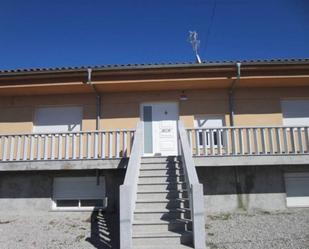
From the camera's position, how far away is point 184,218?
7.20 m

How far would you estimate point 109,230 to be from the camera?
814 centimetres

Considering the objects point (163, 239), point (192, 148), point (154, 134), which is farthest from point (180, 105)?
point (163, 239)

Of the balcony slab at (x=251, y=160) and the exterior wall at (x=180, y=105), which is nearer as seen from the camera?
the balcony slab at (x=251, y=160)

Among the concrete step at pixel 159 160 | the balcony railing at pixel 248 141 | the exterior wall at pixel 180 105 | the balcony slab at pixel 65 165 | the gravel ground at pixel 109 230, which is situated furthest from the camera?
the exterior wall at pixel 180 105

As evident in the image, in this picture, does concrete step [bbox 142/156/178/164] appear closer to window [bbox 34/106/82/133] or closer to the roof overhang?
the roof overhang

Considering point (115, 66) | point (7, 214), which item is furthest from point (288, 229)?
point (7, 214)

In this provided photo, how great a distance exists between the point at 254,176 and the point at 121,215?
5530 millimetres

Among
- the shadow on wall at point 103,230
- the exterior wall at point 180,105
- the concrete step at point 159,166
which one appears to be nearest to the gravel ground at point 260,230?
the concrete step at point 159,166

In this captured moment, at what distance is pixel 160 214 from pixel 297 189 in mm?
5404

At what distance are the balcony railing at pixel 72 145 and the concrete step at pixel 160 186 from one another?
7.17 feet

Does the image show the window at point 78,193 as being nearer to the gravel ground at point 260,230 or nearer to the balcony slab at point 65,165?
the balcony slab at point 65,165

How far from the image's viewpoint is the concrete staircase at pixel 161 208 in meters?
6.44

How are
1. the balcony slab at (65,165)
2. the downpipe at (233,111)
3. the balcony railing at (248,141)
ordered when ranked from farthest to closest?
1. the downpipe at (233,111)
2. the balcony slab at (65,165)
3. the balcony railing at (248,141)

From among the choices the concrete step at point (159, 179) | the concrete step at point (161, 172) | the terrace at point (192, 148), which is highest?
the terrace at point (192, 148)
